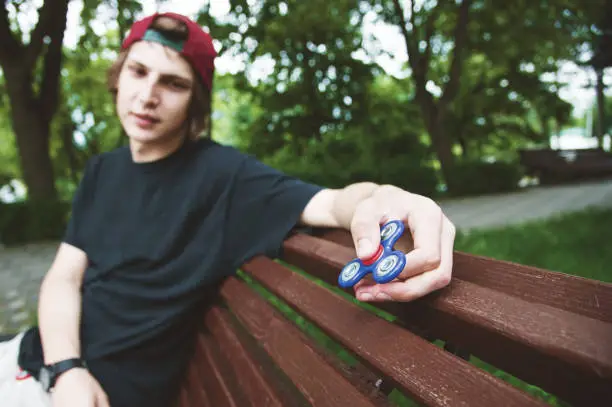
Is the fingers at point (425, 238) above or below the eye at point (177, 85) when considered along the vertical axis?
below

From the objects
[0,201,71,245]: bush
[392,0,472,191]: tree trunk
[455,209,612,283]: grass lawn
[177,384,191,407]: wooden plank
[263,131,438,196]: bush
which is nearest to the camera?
[177,384,191,407]: wooden plank

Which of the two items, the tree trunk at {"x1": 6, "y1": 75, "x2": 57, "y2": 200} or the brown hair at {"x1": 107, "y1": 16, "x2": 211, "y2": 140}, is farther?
the tree trunk at {"x1": 6, "y1": 75, "x2": 57, "y2": 200}

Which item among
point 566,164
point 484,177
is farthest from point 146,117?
point 566,164

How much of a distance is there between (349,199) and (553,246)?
4155mm

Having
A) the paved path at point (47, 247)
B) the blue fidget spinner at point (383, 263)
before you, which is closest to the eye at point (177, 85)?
the blue fidget spinner at point (383, 263)

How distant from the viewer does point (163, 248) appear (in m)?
1.54

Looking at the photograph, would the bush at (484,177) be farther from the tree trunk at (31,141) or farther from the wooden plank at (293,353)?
the wooden plank at (293,353)

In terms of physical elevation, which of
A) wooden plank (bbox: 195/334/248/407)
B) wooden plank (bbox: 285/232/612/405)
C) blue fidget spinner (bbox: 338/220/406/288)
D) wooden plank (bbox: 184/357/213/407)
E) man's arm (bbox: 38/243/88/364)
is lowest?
wooden plank (bbox: 184/357/213/407)

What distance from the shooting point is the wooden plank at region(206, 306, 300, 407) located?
1.05m

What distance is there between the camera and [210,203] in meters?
1.60

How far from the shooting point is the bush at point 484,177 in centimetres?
1362

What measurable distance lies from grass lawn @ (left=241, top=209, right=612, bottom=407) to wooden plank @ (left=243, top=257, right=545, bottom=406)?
5.75ft

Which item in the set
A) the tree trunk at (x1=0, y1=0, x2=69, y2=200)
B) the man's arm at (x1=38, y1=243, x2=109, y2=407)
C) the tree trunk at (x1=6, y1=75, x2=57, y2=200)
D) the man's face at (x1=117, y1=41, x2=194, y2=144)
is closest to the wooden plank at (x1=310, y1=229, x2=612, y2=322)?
the man's face at (x1=117, y1=41, x2=194, y2=144)

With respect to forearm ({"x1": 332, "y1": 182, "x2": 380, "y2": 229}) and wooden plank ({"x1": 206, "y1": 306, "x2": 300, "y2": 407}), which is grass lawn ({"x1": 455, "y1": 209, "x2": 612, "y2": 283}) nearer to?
forearm ({"x1": 332, "y1": 182, "x2": 380, "y2": 229})
